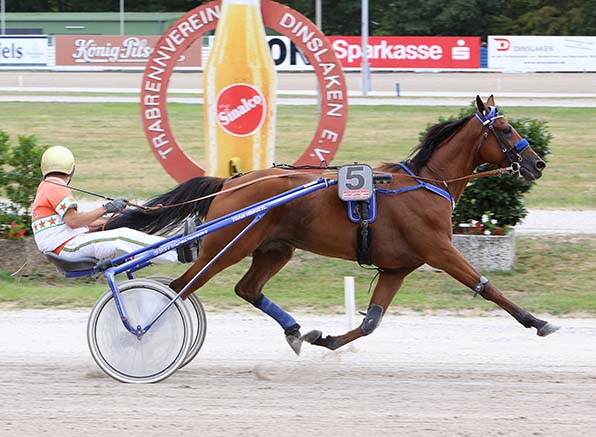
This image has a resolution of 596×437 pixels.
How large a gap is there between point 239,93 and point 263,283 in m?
3.14

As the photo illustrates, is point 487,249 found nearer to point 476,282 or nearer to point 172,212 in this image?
point 476,282

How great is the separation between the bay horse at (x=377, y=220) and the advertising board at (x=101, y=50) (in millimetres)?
31149

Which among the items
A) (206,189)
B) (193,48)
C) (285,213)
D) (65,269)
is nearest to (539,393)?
(285,213)

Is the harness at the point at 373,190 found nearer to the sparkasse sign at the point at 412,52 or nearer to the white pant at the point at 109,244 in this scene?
the white pant at the point at 109,244

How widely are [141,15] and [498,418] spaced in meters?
44.9

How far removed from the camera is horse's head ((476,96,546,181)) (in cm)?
629

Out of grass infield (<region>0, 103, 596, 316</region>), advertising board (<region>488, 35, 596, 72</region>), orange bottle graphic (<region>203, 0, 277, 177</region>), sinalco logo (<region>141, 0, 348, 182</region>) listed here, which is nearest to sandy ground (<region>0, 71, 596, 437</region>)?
grass infield (<region>0, 103, 596, 316</region>)

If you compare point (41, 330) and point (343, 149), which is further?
point (343, 149)

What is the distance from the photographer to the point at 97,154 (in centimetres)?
1709

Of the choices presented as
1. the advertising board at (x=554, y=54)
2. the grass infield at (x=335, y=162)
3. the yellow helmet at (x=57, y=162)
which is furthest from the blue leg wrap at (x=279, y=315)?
the advertising board at (x=554, y=54)

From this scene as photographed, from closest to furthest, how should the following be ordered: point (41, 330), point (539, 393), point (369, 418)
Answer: point (369, 418), point (539, 393), point (41, 330)

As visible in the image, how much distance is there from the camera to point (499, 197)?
9.37m

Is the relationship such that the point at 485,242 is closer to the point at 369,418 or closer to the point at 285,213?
the point at 285,213

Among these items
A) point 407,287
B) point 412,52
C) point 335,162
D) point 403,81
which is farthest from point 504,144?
point 412,52
